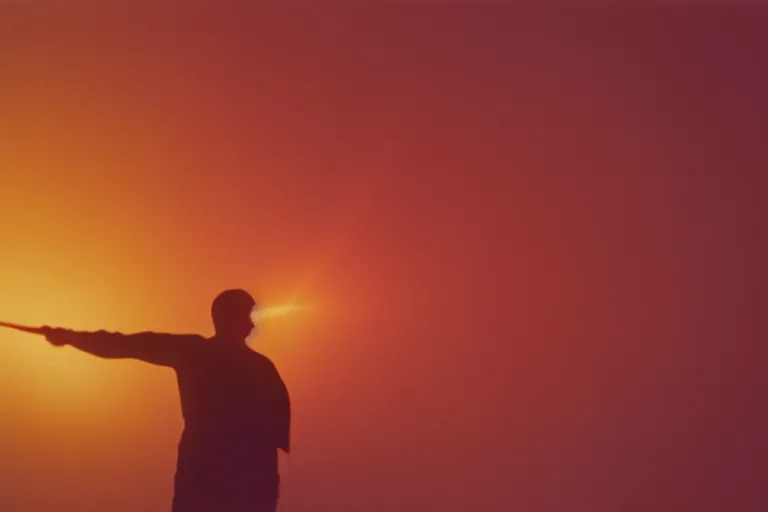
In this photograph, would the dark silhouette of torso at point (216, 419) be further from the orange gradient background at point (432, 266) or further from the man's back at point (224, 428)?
the orange gradient background at point (432, 266)

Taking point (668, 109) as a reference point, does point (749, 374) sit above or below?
below

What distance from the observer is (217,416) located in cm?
173

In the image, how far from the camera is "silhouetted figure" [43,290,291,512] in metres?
1.72

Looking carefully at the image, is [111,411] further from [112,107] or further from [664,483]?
[664,483]

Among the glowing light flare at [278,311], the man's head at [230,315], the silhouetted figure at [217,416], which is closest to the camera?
the silhouetted figure at [217,416]

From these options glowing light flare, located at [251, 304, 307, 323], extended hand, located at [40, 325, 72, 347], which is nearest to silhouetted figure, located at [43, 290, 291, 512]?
extended hand, located at [40, 325, 72, 347]

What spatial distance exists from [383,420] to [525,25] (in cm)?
153

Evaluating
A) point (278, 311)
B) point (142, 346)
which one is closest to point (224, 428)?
point (142, 346)

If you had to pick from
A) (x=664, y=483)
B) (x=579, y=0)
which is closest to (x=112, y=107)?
(x=579, y=0)

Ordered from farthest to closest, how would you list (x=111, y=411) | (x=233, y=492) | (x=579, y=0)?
1. (x=579, y=0)
2. (x=111, y=411)
3. (x=233, y=492)

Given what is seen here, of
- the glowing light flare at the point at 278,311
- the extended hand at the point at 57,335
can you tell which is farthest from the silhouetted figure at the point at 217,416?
the glowing light flare at the point at 278,311

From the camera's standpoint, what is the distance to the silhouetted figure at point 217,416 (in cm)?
172

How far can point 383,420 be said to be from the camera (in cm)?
280

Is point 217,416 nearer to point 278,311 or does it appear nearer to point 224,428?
point 224,428
